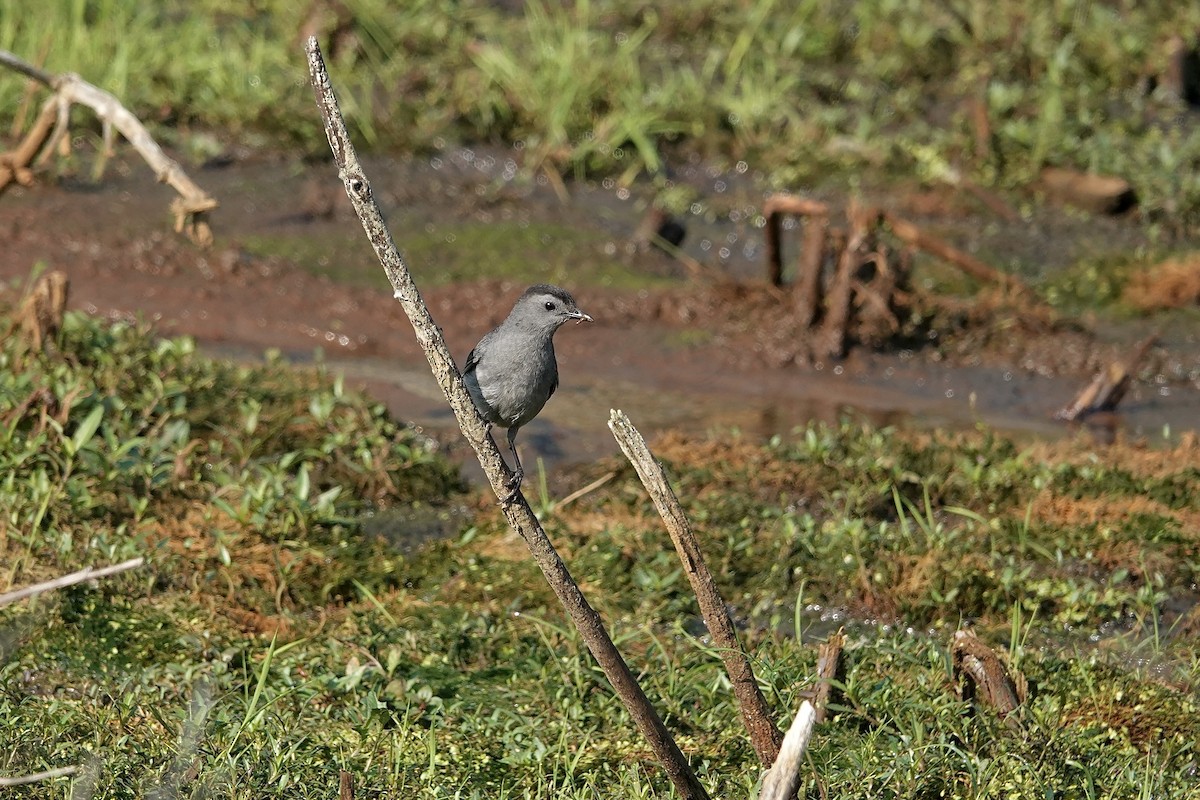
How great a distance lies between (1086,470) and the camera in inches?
252

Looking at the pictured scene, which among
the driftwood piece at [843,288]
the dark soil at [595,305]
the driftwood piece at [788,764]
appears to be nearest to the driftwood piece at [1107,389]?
the dark soil at [595,305]

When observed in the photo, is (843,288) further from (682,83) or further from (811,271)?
(682,83)

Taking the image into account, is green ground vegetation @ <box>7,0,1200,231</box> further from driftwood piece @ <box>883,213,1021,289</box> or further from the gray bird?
the gray bird

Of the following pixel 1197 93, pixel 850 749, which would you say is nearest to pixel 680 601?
pixel 850 749

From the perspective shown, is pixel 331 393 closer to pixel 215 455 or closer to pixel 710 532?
pixel 215 455

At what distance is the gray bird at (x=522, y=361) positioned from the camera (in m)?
4.65

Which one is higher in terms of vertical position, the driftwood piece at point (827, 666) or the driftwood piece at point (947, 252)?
the driftwood piece at point (827, 666)

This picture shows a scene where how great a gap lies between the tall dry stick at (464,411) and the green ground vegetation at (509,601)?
329mm

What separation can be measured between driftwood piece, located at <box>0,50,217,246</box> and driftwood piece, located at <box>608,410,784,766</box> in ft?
7.36

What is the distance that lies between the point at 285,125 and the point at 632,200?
2.28 meters

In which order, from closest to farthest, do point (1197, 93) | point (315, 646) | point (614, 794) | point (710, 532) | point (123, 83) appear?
point (614, 794), point (315, 646), point (710, 532), point (123, 83), point (1197, 93)

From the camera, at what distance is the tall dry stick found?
130 inches

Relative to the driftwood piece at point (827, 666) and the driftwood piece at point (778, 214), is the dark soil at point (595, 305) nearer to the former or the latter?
the driftwood piece at point (778, 214)

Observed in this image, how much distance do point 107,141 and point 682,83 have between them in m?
5.34
